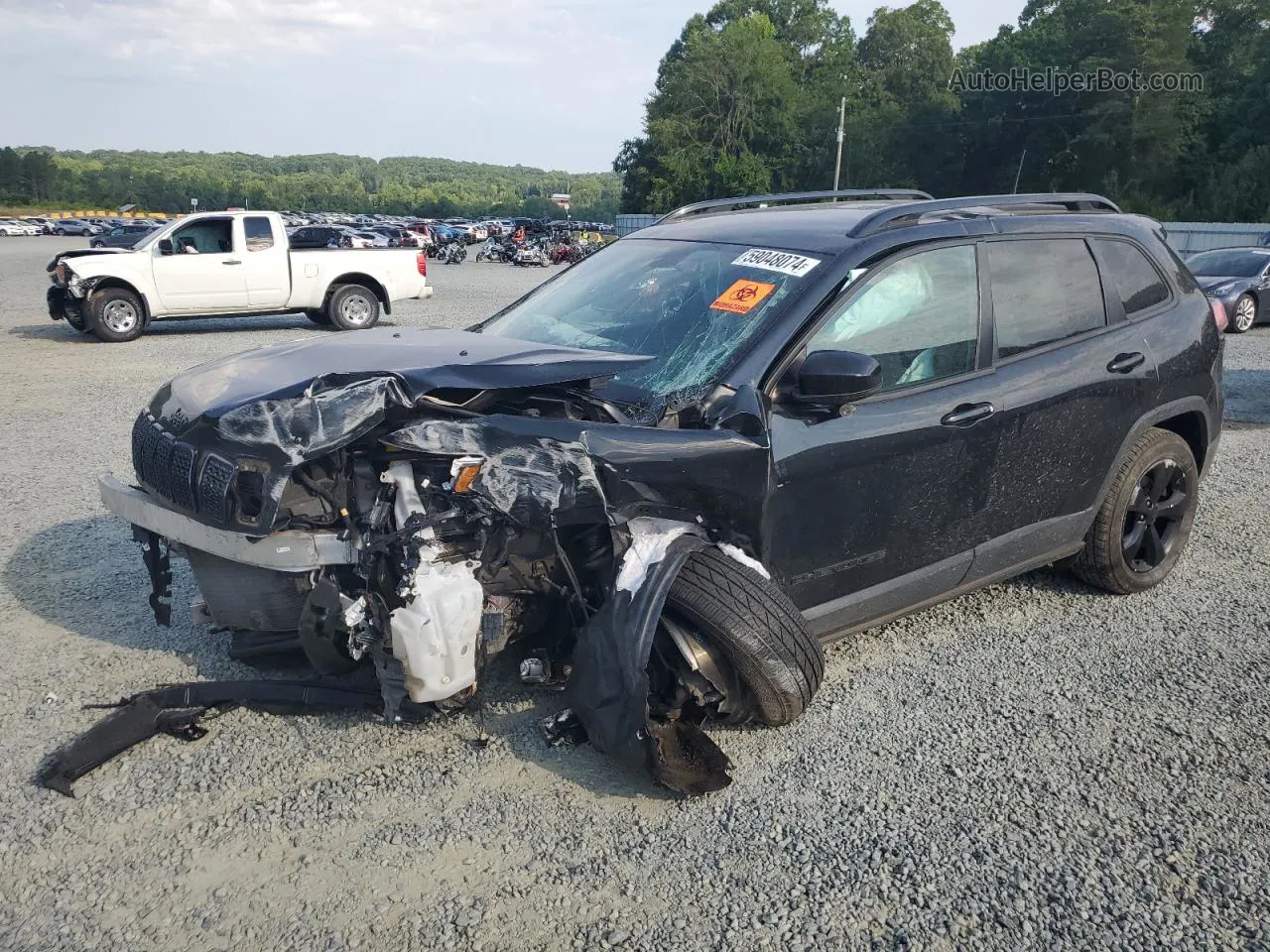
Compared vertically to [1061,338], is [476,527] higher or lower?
lower

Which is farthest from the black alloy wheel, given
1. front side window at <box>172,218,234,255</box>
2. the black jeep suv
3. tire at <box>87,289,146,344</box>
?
tire at <box>87,289,146,344</box>

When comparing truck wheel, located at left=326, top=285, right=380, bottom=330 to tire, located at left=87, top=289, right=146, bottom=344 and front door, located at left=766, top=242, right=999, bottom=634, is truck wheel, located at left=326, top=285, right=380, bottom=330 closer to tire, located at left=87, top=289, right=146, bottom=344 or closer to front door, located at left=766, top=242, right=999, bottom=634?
tire, located at left=87, top=289, right=146, bottom=344

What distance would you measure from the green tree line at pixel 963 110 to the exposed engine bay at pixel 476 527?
4268cm

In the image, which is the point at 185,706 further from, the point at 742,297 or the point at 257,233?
the point at 257,233

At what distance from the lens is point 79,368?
1135 cm

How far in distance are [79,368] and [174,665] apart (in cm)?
916

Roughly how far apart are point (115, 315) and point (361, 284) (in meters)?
3.58

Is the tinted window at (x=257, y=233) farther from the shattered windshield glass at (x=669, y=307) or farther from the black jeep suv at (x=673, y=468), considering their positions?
the black jeep suv at (x=673, y=468)

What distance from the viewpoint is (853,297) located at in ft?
11.4

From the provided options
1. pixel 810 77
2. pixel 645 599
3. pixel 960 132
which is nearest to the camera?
pixel 645 599

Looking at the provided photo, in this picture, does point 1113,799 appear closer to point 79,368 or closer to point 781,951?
point 781,951

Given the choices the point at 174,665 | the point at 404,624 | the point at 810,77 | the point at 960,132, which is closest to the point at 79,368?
the point at 174,665

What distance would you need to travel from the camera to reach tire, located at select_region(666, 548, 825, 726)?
3.01 meters

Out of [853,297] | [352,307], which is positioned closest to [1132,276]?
[853,297]
